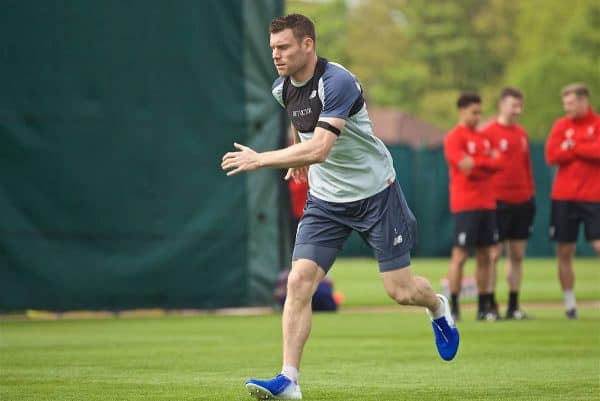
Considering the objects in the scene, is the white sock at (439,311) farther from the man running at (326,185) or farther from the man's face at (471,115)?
the man's face at (471,115)

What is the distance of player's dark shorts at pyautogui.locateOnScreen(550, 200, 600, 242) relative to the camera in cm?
1403

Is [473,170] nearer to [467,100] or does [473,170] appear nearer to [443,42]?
[467,100]

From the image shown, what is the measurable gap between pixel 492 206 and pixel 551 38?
55.2 meters

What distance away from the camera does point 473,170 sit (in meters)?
13.7

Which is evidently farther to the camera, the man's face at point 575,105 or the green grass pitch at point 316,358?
the man's face at point 575,105

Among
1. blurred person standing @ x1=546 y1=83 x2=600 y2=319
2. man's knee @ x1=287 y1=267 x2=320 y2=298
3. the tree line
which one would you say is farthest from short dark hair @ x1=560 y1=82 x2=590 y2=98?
the tree line

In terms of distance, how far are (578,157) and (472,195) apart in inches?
50.3

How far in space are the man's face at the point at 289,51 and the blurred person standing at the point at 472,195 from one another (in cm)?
614

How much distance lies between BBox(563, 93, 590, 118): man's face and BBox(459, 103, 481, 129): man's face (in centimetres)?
99

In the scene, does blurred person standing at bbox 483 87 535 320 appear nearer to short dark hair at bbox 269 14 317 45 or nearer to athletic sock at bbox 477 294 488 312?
athletic sock at bbox 477 294 488 312

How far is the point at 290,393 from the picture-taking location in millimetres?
7414

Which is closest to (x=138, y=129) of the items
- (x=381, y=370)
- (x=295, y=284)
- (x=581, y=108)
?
(x=581, y=108)

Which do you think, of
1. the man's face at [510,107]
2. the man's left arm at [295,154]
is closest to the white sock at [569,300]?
the man's face at [510,107]

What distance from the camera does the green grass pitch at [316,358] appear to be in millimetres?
8055
